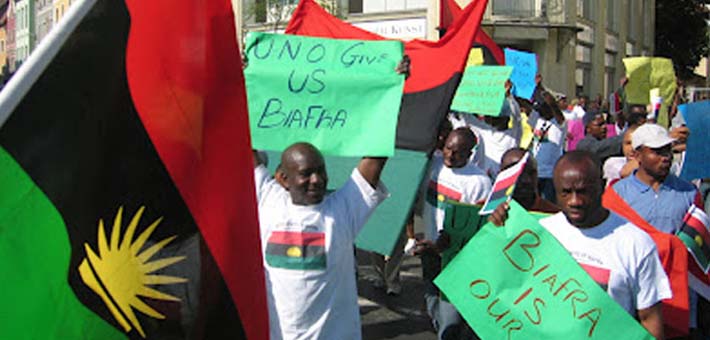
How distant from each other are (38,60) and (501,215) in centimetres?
215

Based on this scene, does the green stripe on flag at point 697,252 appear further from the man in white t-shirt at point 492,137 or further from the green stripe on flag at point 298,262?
the man in white t-shirt at point 492,137

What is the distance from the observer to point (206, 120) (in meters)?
2.19

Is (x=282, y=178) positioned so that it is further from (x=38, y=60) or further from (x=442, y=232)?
(x=38, y=60)

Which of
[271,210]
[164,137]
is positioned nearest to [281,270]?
[271,210]

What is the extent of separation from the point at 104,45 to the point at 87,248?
45cm

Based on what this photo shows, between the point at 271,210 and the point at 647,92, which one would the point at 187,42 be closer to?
the point at 271,210

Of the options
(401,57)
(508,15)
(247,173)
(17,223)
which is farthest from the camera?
(508,15)

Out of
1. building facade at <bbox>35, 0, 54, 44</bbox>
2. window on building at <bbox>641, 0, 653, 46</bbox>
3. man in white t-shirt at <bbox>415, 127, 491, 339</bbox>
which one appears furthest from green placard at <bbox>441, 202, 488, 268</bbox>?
window on building at <bbox>641, 0, 653, 46</bbox>

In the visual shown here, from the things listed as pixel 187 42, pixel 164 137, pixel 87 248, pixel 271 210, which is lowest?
pixel 271 210

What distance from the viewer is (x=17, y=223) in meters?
1.71

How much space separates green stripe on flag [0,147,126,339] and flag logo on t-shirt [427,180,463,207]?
4.03 m

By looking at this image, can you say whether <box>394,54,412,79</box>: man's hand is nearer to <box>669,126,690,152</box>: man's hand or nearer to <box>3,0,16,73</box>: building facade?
<box>3,0,16,73</box>: building facade

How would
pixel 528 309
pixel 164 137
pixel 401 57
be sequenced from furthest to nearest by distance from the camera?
pixel 401 57 < pixel 528 309 < pixel 164 137

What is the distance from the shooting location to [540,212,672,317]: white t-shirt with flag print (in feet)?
10.1
